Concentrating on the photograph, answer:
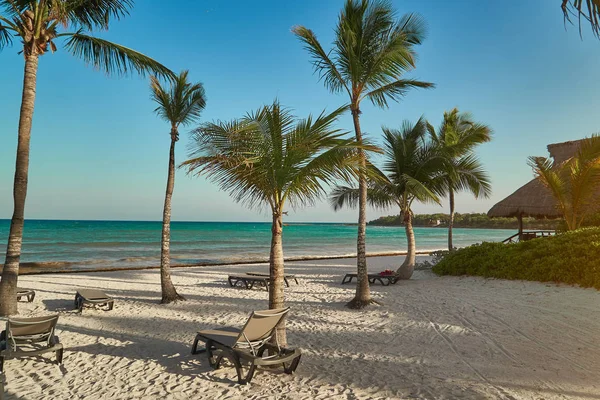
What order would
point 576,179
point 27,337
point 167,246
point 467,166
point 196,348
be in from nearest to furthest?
point 27,337, point 196,348, point 167,246, point 576,179, point 467,166

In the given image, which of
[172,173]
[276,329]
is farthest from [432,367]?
[172,173]

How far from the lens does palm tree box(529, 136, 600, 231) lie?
1277 centimetres

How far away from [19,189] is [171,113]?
12.2 ft

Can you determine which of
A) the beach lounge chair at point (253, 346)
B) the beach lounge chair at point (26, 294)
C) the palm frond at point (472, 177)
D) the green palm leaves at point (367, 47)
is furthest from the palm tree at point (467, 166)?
the beach lounge chair at point (26, 294)

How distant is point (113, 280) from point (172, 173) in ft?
22.5

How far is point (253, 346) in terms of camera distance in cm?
516

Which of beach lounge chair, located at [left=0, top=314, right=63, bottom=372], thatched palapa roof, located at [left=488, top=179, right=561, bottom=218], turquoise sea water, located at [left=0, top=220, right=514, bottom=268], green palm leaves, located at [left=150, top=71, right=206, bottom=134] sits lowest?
turquoise sea water, located at [left=0, top=220, right=514, bottom=268]

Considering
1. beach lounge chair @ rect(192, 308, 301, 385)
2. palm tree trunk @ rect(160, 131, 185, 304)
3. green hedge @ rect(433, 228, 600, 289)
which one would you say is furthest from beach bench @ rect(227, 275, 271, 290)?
beach lounge chair @ rect(192, 308, 301, 385)

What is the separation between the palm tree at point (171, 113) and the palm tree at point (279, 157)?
463 centimetres

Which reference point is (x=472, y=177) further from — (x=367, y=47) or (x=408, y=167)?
(x=367, y=47)

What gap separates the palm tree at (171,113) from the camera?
32.3 ft

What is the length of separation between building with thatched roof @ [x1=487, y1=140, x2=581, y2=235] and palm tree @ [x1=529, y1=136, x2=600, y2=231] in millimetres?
1953

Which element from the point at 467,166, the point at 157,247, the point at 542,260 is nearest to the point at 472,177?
the point at 467,166

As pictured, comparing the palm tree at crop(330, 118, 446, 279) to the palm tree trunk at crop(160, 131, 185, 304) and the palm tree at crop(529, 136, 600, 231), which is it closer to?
the palm tree at crop(529, 136, 600, 231)
